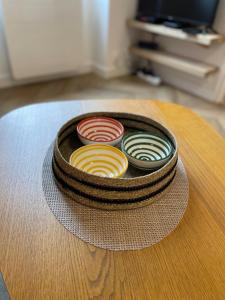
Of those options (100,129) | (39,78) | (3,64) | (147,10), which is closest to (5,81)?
(3,64)

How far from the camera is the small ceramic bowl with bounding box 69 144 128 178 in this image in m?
0.66

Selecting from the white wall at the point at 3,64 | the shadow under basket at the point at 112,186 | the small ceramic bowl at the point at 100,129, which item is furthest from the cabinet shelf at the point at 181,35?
the shadow under basket at the point at 112,186

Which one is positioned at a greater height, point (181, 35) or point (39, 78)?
point (181, 35)

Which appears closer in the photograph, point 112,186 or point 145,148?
point 112,186

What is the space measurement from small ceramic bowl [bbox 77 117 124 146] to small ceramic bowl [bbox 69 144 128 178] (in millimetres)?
45

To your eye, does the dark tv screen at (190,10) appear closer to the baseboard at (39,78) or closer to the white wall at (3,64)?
the baseboard at (39,78)

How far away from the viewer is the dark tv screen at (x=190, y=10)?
200cm

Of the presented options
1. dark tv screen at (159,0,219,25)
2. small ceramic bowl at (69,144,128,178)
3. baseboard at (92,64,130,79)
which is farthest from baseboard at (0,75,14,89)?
small ceramic bowl at (69,144,128,178)

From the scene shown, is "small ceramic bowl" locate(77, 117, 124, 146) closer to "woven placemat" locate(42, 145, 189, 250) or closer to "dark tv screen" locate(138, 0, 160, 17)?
"woven placemat" locate(42, 145, 189, 250)

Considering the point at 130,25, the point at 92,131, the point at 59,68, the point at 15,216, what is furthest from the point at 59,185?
the point at 130,25

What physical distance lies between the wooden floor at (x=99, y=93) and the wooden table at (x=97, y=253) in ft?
5.04

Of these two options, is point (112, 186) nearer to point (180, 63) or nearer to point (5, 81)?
point (180, 63)

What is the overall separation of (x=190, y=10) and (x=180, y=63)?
42 cm

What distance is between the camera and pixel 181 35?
2.13m
